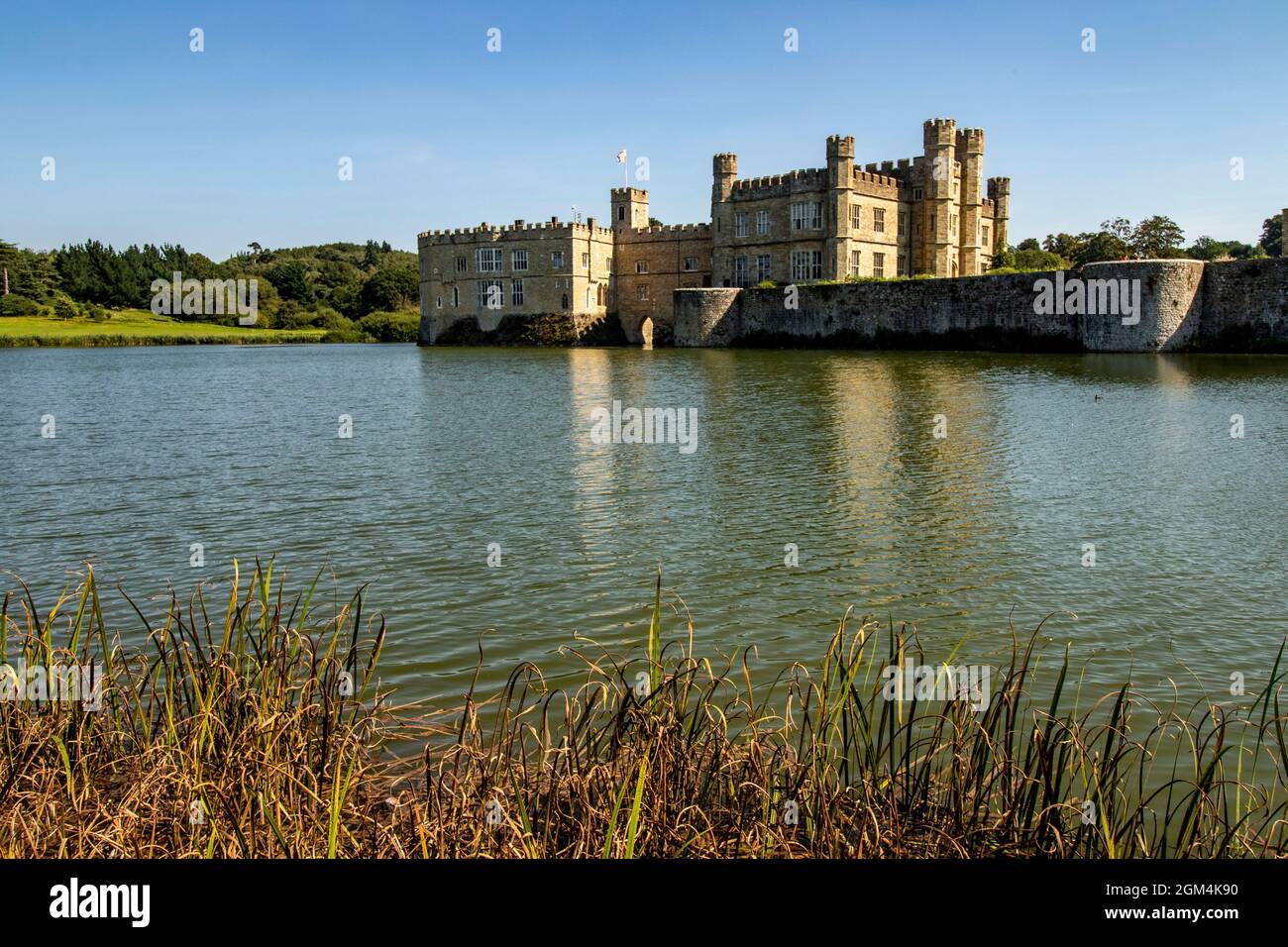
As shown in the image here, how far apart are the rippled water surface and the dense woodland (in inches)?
2922

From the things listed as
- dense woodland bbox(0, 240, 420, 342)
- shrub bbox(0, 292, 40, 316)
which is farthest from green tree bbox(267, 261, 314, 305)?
shrub bbox(0, 292, 40, 316)

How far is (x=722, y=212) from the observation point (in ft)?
198

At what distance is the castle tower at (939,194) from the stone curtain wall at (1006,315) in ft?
27.4

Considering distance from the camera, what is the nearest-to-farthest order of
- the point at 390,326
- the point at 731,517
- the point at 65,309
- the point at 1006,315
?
the point at 731,517 < the point at 1006,315 < the point at 65,309 < the point at 390,326

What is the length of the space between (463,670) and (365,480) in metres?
9.12

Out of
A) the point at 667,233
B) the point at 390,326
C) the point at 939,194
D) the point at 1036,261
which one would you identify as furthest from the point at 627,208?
the point at 390,326

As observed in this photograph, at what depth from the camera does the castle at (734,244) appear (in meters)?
55.1

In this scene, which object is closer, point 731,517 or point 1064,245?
point 731,517

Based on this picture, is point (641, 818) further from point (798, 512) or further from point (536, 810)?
point (798, 512)

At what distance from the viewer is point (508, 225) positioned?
69625 mm

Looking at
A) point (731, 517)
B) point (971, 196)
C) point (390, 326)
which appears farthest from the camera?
point (390, 326)

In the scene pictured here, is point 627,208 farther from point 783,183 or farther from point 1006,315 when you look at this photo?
point 1006,315

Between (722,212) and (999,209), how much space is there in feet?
52.2
